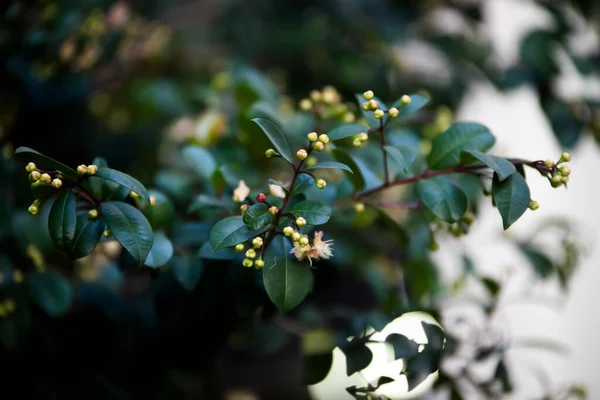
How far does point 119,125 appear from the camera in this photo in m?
1.53

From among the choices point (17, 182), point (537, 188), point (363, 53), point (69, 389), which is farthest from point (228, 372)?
point (537, 188)

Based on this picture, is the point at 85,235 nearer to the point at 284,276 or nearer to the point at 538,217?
the point at 284,276

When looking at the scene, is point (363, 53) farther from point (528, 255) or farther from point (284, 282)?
point (284, 282)

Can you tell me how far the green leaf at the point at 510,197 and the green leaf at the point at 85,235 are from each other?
1.67ft

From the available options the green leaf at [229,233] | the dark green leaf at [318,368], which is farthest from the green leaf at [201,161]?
the dark green leaf at [318,368]

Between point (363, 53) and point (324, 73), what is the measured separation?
0.48 feet

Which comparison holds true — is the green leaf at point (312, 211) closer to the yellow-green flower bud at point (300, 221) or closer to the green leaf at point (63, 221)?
the yellow-green flower bud at point (300, 221)

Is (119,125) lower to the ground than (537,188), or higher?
higher

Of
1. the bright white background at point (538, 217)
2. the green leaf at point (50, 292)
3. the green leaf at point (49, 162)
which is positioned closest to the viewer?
the green leaf at point (49, 162)

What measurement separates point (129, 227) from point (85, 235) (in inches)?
2.6

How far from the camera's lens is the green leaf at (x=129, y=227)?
61 centimetres

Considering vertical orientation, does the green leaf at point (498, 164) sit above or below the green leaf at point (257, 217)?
above

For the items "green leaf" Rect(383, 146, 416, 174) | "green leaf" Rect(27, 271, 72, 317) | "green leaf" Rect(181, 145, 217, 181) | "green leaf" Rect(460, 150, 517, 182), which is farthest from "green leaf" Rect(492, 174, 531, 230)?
"green leaf" Rect(27, 271, 72, 317)

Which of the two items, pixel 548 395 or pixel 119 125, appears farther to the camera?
pixel 119 125
